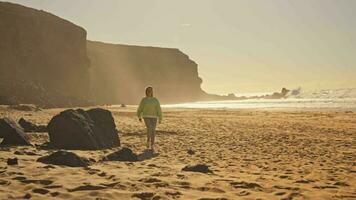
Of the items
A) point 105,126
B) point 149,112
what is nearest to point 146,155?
point 149,112

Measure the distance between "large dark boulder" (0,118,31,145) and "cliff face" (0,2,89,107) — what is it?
118ft

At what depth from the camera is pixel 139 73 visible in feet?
498

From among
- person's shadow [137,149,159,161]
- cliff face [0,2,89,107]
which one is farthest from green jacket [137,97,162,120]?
cliff face [0,2,89,107]

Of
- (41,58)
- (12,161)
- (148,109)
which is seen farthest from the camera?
(41,58)

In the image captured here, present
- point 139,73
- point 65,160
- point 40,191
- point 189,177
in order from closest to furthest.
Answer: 1. point 40,191
2. point 189,177
3. point 65,160
4. point 139,73

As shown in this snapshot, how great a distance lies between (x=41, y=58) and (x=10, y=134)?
5761 centimetres

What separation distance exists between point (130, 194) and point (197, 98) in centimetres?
16363

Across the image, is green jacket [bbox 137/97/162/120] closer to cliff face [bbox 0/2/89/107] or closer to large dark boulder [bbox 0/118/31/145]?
large dark boulder [bbox 0/118/31/145]

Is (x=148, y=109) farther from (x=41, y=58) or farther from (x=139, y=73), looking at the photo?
(x=139, y=73)

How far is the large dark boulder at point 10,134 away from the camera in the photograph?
10.4m

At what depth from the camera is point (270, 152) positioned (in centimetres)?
1158

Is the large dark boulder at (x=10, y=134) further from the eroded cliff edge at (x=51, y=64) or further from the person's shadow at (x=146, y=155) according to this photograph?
the eroded cliff edge at (x=51, y=64)

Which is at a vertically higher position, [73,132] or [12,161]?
[73,132]

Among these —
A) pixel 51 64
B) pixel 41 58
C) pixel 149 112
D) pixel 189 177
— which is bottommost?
pixel 189 177
